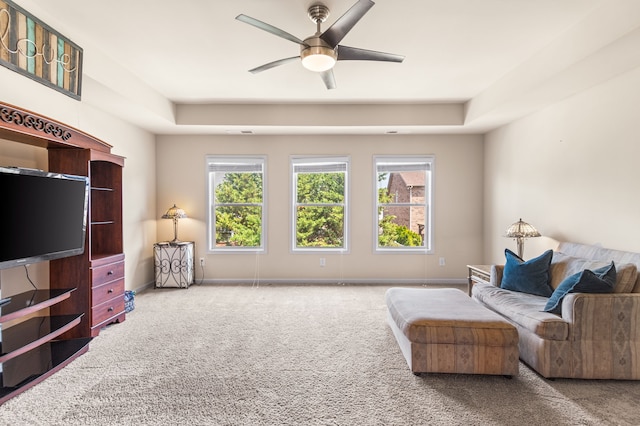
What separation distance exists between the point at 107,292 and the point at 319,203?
3.34m

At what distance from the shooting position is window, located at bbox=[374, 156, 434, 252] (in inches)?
231

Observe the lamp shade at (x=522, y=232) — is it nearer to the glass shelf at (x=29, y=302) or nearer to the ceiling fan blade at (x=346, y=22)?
the ceiling fan blade at (x=346, y=22)

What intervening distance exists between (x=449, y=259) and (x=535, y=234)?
1.90 metres

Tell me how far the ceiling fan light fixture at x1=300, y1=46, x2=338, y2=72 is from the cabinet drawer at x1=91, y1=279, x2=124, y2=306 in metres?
2.92

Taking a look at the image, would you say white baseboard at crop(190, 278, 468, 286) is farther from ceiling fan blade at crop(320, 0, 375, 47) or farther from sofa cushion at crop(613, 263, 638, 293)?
ceiling fan blade at crop(320, 0, 375, 47)

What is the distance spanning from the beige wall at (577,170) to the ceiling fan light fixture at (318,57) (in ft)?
8.82

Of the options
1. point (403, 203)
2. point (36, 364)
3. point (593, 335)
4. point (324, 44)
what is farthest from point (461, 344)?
point (403, 203)

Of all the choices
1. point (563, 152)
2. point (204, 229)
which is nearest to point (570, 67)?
point (563, 152)

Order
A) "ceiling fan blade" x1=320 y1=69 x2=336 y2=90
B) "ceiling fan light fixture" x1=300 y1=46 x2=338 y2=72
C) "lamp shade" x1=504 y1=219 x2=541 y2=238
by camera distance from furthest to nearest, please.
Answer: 1. "lamp shade" x1=504 y1=219 x2=541 y2=238
2. "ceiling fan blade" x1=320 y1=69 x2=336 y2=90
3. "ceiling fan light fixture" x1=300 y1=46 x2=338 y2=72

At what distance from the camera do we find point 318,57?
2639 millimetres

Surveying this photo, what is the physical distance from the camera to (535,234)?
4.09 m

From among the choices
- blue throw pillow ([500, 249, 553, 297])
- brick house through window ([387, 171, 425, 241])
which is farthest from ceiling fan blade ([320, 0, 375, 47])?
brick house through window ([387, 171, 425, 241])

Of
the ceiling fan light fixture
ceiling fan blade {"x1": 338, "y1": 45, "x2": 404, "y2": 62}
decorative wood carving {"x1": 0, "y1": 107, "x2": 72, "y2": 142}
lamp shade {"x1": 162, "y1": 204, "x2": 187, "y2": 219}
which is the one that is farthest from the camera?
lamp shade {"x1": 162, "y1": 204, "x2": 187, "y2": 219}

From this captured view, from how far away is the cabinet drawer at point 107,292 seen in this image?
3418mm
